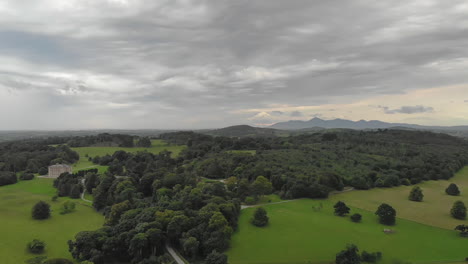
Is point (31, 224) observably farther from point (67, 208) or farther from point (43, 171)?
point (43, 171)

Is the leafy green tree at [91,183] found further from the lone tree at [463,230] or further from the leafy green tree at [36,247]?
the lone tree at [463,230]

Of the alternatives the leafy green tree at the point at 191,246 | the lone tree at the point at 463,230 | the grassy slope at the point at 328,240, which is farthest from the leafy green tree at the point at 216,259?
the lone tree at the point at 463,230

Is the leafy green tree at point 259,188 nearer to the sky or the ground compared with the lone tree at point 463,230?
nearer to the sky

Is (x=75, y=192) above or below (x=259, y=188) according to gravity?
below

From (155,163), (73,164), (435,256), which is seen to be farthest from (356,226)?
(73,164)

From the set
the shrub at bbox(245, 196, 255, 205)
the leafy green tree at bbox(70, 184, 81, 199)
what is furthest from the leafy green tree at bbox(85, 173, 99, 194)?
the shrub at bbox(245, 196, 255, 205)

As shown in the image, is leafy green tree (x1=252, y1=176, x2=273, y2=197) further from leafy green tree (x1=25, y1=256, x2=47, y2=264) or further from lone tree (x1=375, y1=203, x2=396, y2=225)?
leafy green tree (x1=25, y1=256, x2=47, y2=264)

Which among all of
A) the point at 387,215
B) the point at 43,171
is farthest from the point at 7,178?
the point at 387,215
